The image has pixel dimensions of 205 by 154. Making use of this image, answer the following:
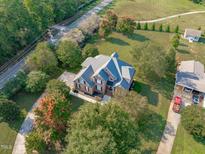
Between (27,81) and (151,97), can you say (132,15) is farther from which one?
(27,81)

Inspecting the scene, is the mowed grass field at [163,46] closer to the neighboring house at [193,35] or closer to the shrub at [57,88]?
the neighboring house at [193,35]

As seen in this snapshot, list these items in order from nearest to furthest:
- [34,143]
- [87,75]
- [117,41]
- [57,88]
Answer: [34,143] → [57,88] → [87,75] → [117,41]

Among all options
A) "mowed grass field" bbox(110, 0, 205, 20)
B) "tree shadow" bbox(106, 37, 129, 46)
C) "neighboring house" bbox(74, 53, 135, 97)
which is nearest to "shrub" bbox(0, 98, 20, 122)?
"neighboring house" bbox(74, 53, 135, 97)

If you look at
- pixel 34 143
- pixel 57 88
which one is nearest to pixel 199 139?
pixel 57 88

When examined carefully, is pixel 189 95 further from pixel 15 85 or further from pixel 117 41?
pixel 15 85

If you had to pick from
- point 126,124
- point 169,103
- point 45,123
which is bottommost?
point 169,103

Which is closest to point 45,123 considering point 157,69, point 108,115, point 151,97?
point 108,115

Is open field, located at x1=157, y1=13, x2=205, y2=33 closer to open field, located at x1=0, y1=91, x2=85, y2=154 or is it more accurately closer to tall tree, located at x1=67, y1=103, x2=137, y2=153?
open field, located at x1=0, y1=91, x2=85, y2=154
